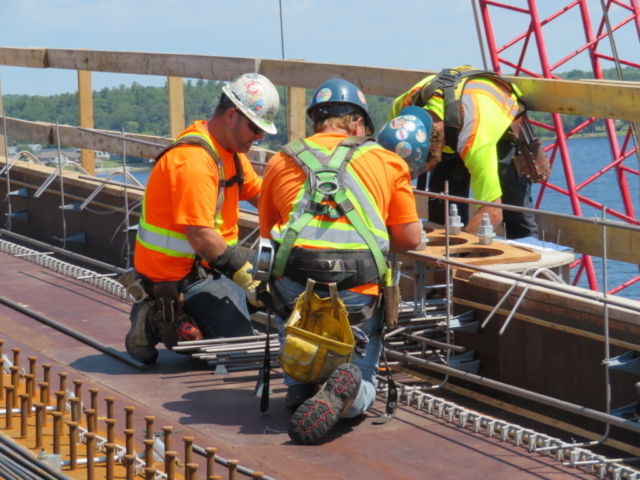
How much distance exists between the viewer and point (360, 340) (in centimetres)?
477

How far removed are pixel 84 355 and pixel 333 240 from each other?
6.70 ft

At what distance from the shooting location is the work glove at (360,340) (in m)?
4.75

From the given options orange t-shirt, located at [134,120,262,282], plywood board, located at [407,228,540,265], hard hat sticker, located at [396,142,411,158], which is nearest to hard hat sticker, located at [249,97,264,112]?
orange t-shirt, located at [134,120,262,282]

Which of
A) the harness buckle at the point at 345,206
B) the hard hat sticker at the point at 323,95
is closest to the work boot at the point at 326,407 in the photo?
the harness buckle at the point at 345,206

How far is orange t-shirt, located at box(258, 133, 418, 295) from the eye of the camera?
4805 millimetres

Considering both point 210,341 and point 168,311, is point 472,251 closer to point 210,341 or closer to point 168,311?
point 210,341

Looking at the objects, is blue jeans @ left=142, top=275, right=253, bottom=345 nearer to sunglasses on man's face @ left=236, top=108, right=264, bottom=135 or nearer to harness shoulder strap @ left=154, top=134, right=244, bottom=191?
harness shoulder strap @ left=154, top=134, right=244, bottom=191

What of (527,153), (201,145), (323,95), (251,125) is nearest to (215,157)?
(201,145)

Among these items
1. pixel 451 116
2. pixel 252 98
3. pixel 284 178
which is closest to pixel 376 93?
pixel 451 116

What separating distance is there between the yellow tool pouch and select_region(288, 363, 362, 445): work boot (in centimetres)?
16

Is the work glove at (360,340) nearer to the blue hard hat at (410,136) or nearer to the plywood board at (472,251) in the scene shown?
the plywood board at (472,251)

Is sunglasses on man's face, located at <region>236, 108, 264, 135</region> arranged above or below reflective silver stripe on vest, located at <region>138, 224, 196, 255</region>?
above

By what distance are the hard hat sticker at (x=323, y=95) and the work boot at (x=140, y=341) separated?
1.65 m

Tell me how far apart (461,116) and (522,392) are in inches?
86.9
